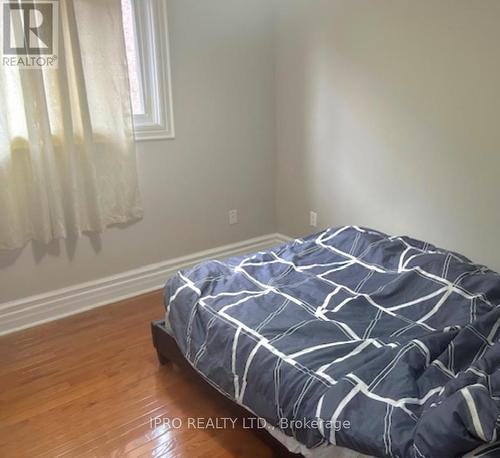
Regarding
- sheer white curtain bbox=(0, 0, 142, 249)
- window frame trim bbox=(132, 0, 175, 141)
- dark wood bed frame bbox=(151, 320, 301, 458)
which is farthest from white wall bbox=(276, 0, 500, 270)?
dark wood bed frame bbox=(151, 320, 301, 458)

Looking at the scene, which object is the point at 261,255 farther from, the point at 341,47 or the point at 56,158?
the point at 341,47

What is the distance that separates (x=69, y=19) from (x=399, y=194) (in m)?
2.22

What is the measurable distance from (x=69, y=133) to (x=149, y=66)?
2.52 ft

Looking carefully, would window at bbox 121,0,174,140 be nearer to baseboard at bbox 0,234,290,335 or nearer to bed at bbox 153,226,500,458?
baseboard at bbox 0,234,290,335

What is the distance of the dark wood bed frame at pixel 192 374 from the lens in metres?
1.64

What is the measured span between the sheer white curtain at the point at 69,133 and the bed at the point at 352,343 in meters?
0.97

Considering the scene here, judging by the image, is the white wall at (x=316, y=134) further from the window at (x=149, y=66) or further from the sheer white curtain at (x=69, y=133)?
the sheer white curtain at (x=69, y=133)

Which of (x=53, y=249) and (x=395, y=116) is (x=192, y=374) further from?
(x=395, y=116)

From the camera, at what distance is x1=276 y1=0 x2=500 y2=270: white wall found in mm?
2469

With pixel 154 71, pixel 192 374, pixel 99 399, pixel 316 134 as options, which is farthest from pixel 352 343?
pixel 154 71

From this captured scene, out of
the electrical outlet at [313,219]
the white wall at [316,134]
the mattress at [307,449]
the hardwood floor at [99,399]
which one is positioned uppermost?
the white wall at [316,134]

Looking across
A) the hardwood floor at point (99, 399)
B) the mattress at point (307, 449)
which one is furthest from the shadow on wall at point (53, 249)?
the mattress at point (307, 449)

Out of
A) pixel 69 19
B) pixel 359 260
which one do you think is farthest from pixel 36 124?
pixel 359 260

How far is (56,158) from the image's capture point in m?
2.64
